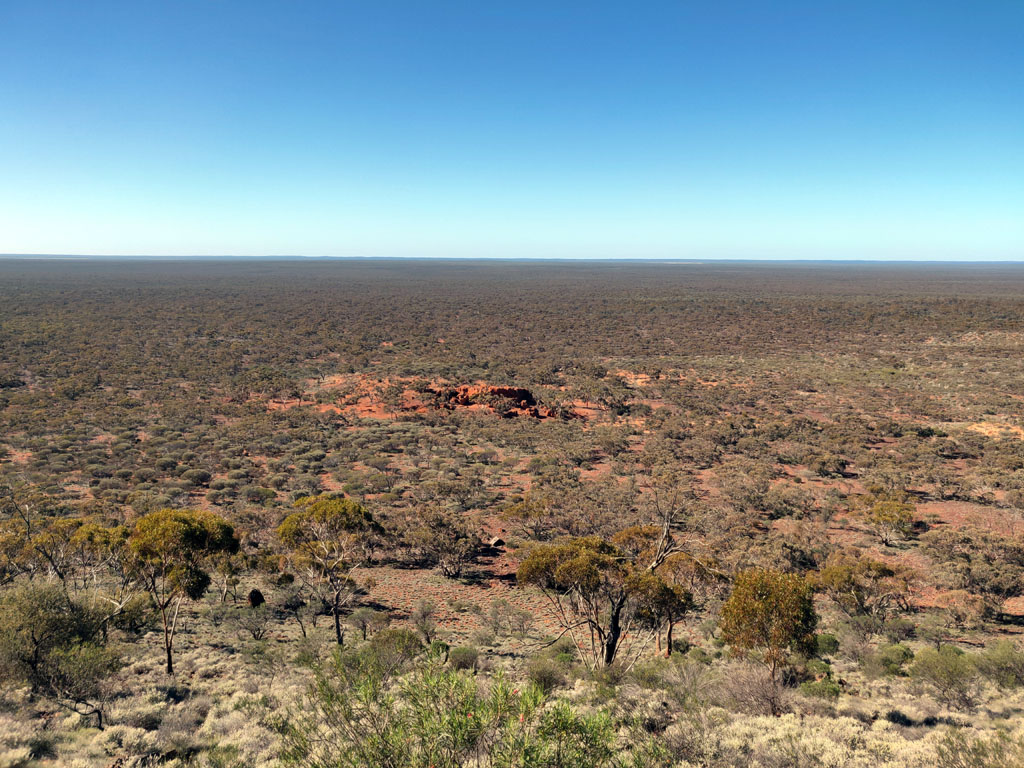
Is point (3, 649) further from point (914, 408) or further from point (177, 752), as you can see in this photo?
point (914, 408)

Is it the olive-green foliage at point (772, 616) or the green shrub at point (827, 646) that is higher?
the olive-green foliage at point (772, 616)

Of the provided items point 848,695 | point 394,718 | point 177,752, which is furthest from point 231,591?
point 848,695

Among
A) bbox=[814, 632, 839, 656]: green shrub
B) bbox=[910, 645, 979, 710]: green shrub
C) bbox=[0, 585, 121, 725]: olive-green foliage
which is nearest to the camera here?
bbox=[0, 585, 121, 725]: olive-green foliage

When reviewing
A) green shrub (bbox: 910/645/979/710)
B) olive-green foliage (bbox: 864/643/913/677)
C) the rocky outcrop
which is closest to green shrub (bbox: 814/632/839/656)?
olive-green foliage (bbox: 864/643/913/677)

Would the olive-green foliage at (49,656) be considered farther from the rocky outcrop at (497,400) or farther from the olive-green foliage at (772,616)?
the rocky outcrop at (497,400)

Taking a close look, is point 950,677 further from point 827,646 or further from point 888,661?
point 827,646

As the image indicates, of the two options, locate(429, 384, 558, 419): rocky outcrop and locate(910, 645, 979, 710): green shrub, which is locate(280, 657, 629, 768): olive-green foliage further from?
locate(429, 384, 558, 419): rocky outcrop

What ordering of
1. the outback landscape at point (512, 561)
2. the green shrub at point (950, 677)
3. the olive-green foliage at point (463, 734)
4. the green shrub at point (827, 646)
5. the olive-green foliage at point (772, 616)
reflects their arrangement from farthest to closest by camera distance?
the green shrub at point (827, 646) < the olive-green foliage at point (772, 616) < the green shrub at point (950, 677) < the outback landscape at point (512, 561) < the olive-green foliage at point (463, 734)

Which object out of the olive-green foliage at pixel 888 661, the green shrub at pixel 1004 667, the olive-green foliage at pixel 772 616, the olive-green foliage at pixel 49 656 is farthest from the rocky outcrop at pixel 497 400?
the olive-green foliage at pixel 49 656
